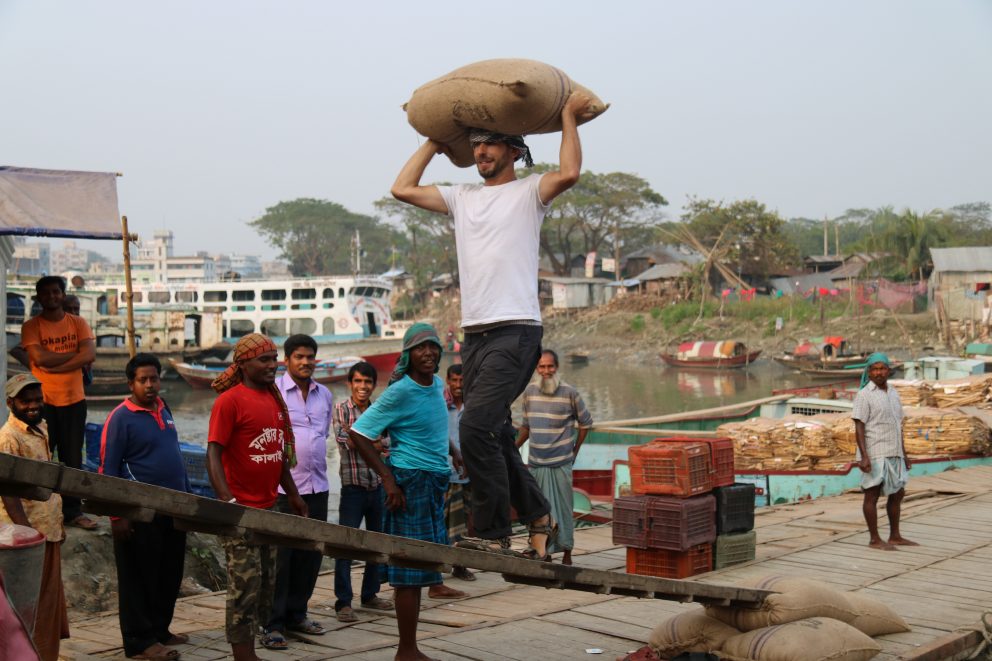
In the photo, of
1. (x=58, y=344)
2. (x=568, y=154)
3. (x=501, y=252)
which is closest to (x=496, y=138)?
(x=568, y=154)

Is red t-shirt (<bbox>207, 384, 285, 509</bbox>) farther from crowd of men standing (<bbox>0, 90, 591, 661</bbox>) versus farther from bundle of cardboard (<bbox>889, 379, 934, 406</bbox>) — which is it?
bundle of cardboard (<bbox>889, 379, 934, 406</bbox>)

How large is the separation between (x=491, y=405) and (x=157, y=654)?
6.89 ft

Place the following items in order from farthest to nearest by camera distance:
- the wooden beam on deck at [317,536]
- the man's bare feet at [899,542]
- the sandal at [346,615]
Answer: the man's bare feet at [899,542] → the sandal at [346,615] → the wooden beam on deck at [317,536]

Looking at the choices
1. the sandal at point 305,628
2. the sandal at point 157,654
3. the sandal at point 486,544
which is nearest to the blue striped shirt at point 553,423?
the sandal at point 305,628

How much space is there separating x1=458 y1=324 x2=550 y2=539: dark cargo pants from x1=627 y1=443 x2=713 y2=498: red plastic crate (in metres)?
2.92

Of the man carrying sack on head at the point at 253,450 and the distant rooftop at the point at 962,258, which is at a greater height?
the distant rooftop at the point at 962,258

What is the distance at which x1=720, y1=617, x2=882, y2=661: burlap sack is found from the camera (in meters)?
4.39

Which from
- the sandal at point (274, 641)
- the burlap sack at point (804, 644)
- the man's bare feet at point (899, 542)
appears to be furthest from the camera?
the man's bare feet at point (899, 542)

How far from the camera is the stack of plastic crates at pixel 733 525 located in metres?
7.09

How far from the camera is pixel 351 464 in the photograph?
228 inches

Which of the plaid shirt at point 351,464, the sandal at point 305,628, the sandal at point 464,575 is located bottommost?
the sandal at point 464,575

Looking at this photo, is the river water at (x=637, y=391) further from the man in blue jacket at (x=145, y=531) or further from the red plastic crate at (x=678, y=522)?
the man in blue jacket at (x=145, y=531)

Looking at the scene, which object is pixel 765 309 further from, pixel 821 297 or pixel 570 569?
pixel 570 569

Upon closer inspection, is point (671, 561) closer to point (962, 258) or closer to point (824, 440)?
point (824, 440)
